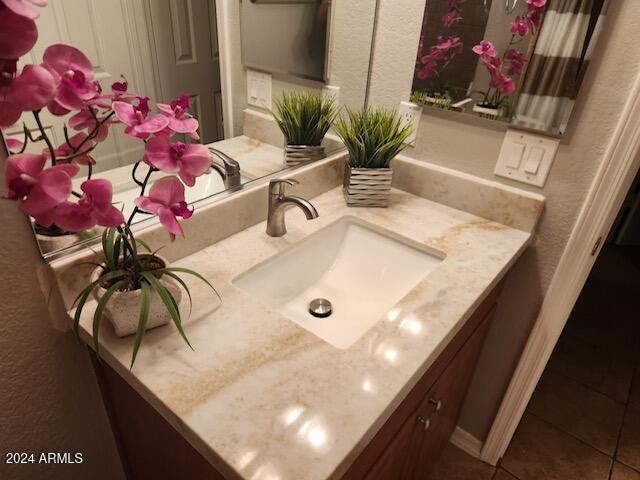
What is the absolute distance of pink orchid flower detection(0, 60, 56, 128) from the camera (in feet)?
1.49

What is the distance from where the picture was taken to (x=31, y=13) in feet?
1.35

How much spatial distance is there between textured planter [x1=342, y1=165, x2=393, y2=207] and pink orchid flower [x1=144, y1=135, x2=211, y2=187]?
0.63 meters

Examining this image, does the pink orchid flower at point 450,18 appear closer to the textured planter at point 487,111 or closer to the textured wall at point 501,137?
the textured wall at point 501,137

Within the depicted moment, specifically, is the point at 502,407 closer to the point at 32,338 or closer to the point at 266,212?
the point at 266,212

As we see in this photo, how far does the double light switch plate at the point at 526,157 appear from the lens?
1041 mm

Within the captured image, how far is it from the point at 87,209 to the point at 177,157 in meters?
0.13

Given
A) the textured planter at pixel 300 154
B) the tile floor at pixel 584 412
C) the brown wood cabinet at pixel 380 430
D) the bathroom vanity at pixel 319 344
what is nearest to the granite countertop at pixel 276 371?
the bathroom vanity at pixel 319 344

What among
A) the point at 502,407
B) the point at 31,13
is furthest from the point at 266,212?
the point at 502,407

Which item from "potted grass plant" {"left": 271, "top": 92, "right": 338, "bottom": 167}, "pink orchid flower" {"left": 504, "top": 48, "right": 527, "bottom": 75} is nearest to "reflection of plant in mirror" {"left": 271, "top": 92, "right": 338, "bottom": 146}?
"potted grass plant" {"left": 271, "top": 92, "right": 338, "bottom": 167}

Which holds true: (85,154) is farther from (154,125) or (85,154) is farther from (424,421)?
(424,421)

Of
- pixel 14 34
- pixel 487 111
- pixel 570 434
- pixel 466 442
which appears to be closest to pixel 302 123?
pixel 487 111

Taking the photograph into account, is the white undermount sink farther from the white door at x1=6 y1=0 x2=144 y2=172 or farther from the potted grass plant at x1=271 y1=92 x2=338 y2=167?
the white door at x1=6 y1=0 x2=144 y2=172

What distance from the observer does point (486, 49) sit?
3.43 ft

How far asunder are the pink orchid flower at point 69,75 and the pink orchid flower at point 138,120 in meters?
0.04
